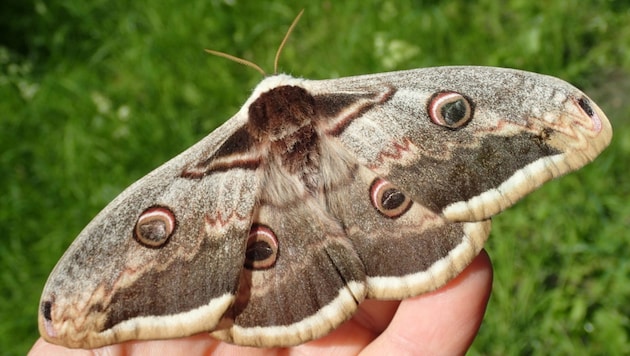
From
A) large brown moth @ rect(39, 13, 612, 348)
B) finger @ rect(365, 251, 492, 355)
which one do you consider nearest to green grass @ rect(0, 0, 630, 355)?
finger @ rect(365, 251, 492, 355)

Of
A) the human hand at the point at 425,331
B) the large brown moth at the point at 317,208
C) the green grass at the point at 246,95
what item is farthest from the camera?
the green grass at the point at 246,95

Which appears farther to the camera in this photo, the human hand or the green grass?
the green grass

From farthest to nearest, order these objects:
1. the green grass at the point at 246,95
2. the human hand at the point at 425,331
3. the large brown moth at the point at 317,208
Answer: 1. the green grass at the point at 246,95
2. the human hand at the point at 425,331
3. the large brown moth at the point at 317,208

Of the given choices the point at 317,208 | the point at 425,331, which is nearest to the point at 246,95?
the point at 317,208

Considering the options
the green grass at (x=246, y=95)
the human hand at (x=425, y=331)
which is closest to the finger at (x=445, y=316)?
the human hand at (x=425, y=331)

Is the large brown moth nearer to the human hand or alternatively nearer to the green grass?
the human hand

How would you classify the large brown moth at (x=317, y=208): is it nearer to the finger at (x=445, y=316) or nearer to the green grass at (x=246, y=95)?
the finger at (x=445, y=316)

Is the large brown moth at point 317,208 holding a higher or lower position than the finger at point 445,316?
higher

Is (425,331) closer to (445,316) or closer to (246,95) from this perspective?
(445,316)
